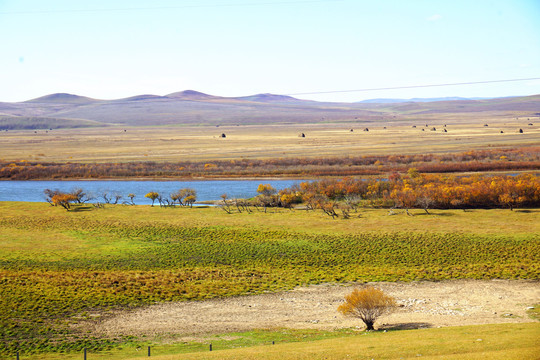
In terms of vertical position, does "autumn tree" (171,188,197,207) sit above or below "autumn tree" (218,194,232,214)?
above

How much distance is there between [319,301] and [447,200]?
30.9 meters

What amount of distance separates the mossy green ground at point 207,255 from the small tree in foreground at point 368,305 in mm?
7482

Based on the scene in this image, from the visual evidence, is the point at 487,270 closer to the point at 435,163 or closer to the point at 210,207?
the point at 210,207

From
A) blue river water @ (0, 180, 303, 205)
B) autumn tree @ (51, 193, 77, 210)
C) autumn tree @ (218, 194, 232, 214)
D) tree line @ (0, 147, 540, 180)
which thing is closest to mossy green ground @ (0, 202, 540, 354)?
autumn tree @ (218, 194, 232, 214)

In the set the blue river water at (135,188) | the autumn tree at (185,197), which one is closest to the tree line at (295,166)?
the blue river water at (135,188)

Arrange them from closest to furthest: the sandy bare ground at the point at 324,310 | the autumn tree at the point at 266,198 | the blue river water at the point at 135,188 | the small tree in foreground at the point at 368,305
→ the small tree in foreground at the point at 368,305 < the sandy bare ground at the point at 324,310 < the autumn tree at the point at 266,198 < the blue river water at the point at 135,188

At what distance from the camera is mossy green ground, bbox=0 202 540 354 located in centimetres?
2862

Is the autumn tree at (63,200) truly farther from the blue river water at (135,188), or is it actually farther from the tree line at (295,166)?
the tree line at (295,166)

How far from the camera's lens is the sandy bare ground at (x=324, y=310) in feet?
82.8

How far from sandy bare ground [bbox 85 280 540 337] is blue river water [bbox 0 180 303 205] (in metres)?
40.7

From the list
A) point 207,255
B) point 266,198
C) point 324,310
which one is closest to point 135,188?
point 266,198

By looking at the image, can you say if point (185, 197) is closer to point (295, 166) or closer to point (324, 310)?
point (295, 166)

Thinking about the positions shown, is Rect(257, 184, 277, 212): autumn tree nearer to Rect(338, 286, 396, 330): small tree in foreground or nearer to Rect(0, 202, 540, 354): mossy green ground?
Rect(0, 202, 540, 354): mossy green ground

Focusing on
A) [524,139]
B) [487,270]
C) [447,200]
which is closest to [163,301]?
[487,270]
